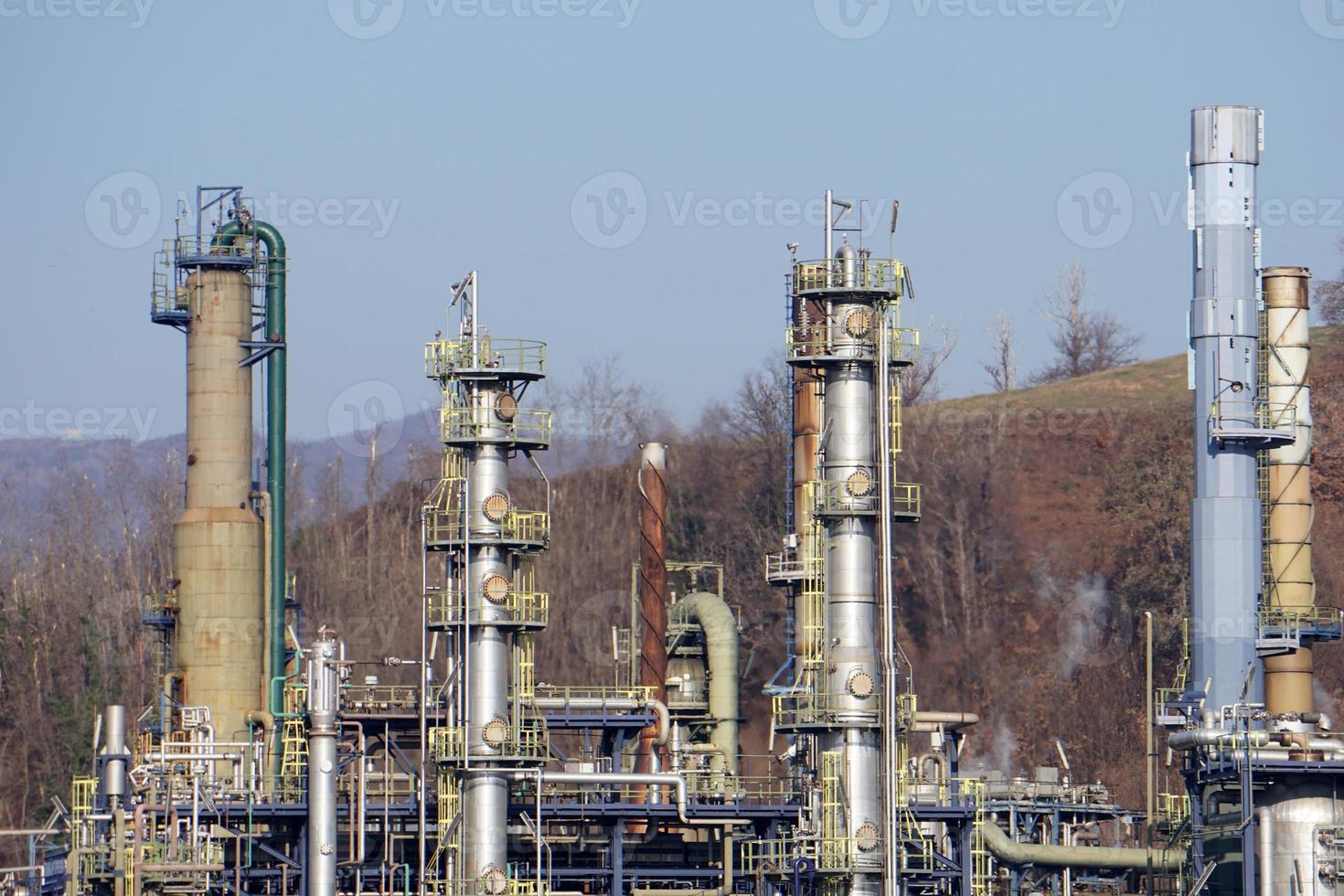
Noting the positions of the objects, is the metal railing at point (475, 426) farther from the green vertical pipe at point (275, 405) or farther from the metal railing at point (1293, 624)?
the metal railing at point (1293, 624)

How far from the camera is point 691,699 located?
6744cm

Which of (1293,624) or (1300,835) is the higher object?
(1293,624)

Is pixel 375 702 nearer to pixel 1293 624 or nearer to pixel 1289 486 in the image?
→ pixel 1293 624

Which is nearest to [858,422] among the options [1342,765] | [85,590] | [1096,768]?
[1342,765]

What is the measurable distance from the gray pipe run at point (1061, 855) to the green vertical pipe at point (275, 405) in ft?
64.9

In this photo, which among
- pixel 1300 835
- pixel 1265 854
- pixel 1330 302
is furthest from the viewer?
pixel 1330 302

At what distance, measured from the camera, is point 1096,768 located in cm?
9112

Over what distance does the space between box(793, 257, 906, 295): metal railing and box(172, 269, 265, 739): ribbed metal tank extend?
668 inches

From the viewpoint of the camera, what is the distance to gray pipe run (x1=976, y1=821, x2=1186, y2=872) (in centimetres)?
6003

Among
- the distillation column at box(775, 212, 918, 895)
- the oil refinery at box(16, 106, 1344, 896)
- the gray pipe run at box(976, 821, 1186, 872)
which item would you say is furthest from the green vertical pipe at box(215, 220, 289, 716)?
the gray pipe run at box(976, 821, 1186, 872)

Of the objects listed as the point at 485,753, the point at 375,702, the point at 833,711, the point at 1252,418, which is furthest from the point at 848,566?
the point at 375,702

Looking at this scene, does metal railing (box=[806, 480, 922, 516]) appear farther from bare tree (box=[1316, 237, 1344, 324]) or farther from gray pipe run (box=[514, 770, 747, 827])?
bare tree (box=[1316, 237, 1344, 324])

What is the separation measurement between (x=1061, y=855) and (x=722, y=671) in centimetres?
1165

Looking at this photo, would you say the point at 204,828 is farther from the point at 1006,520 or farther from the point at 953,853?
the point at 1006,520
